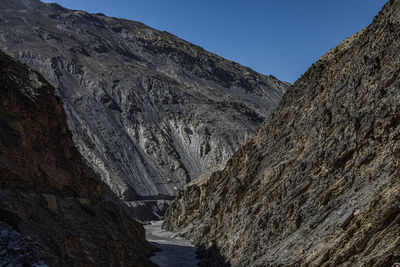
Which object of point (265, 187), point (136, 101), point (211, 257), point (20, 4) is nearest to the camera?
point (265, 187)

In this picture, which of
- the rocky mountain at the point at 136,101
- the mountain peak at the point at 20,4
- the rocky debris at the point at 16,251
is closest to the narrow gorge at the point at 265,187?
the rocky debris at the point at 16,251

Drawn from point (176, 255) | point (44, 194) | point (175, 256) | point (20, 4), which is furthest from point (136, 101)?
point (44, 194)

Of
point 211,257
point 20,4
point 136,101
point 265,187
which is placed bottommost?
point 211,257

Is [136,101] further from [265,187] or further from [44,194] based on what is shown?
[44,194]

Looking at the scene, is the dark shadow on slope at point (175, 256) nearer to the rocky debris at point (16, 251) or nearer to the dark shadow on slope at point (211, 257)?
the dark shadow on slope at point (211, 257)

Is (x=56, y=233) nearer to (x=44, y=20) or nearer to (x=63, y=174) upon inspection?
(x=63, y=174)

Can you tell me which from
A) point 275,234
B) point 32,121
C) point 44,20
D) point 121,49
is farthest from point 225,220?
point 44,20

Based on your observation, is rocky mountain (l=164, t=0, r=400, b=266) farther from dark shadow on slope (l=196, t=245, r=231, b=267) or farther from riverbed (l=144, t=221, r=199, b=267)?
riverbed (l=144, t=221, r=199, b=267)
